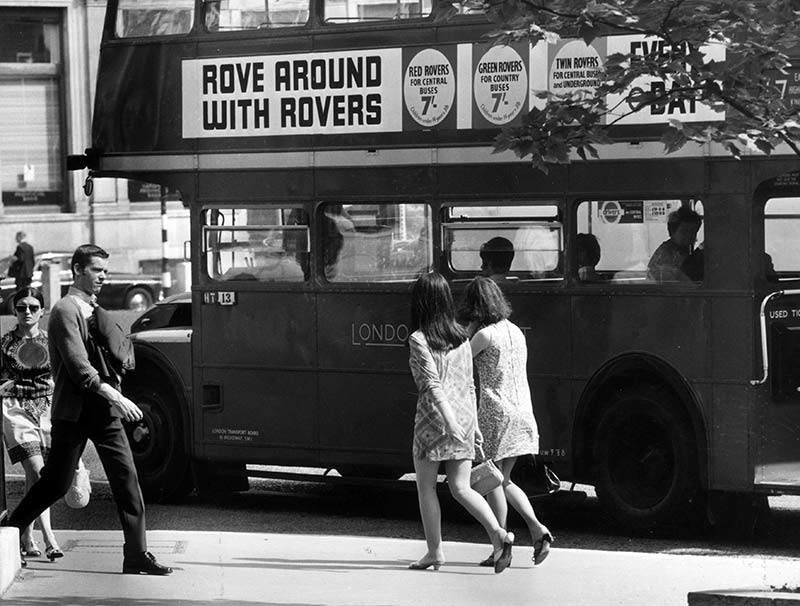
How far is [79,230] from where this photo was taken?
129 ft

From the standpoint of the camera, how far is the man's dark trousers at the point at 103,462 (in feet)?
28.0

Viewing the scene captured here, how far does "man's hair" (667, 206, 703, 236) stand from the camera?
33.8ft

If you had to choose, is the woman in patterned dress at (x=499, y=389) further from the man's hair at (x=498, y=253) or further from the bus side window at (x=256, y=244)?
the bus side window at (x=256, y=244)

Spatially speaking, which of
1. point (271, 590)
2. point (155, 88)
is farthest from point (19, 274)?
point (271, 590)

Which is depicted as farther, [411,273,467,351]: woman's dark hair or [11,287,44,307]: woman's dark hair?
[11,287,44,307]: woman's dark hair

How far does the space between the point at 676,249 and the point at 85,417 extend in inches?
152

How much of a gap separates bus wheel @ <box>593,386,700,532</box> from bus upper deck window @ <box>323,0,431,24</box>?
2862 mm

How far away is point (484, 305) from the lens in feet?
29.7

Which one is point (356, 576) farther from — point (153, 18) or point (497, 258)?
point (153, 18)

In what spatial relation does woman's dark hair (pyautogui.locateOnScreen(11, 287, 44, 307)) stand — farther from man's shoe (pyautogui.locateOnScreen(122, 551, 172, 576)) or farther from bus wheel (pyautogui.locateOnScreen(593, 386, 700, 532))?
bus wheel (pyautogui.locateOnScreen(593, 386, 700, 532))

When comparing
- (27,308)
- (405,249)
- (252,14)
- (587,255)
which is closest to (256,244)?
(405,249)

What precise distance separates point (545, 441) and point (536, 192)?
1.58 m

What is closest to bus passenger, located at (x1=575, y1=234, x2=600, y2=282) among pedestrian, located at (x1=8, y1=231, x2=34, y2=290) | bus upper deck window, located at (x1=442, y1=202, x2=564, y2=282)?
bus upper deck window, located at (x1=442, y1=202, x2=564, y2=282)

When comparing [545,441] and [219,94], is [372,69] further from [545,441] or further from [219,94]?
[545,441]
